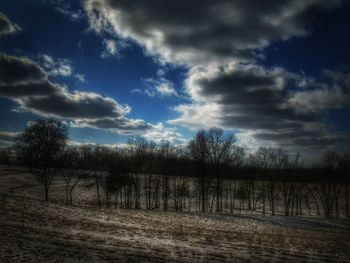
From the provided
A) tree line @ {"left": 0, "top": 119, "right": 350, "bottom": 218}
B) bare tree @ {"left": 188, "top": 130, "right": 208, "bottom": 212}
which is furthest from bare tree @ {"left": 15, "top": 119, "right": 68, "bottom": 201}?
bare tree @ {"left": 188, "top": 130, "right": 208, "bottom": 212}

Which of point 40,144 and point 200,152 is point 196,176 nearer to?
point 200,152

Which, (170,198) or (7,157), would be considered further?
(7,157)

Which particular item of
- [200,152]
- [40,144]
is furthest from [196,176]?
[40,144]

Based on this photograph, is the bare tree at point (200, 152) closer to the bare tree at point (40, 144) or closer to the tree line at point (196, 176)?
the tree line at point (196, 176)

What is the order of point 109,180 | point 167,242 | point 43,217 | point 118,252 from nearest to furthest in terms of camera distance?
point 118,252
point 167,242
point 43,217
point 109,180

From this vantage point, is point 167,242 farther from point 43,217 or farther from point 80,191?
point 80,191

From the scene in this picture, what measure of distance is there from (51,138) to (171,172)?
3789cm

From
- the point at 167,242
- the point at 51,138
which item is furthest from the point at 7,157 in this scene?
the point at 167,242

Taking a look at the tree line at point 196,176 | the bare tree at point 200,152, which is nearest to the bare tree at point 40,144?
the tree line at point 196,176

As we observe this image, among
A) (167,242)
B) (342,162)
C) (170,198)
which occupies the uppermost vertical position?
(342,162)

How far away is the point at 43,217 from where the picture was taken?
2283 cm

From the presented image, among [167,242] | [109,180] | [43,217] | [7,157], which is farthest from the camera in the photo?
[7,157]

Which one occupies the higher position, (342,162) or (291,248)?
(342,162)

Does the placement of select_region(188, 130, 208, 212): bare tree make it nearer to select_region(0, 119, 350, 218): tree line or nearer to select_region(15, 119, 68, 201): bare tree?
select_region(0, 119, 350, 218): tree line
